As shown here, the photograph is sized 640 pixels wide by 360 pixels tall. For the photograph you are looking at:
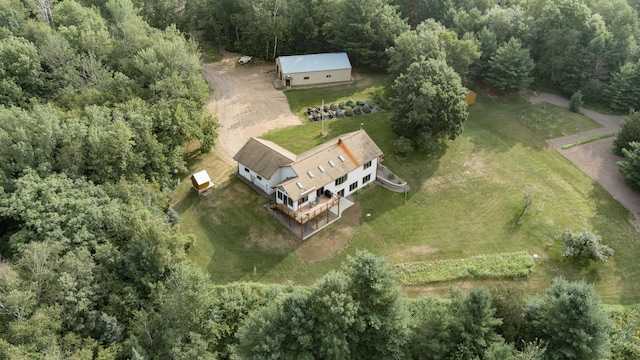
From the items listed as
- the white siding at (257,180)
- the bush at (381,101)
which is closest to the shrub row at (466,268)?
the white siding at (257,180)

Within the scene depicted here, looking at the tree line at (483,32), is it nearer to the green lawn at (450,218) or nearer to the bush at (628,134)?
the bush at (628,134)

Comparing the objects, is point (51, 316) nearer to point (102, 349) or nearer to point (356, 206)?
point (102, 349)

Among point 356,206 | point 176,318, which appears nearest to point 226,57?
point 356,206

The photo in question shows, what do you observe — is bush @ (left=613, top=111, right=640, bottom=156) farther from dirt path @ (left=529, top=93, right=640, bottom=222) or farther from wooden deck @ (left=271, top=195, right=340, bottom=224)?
wooden deck @ (left=271, top=195, right=340, bottom=224)

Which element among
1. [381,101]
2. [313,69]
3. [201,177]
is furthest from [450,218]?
[313,69]

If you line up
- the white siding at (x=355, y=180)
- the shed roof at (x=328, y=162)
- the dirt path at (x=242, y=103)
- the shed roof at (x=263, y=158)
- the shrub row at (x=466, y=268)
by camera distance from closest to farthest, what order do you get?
the shrub row at (x=466, y=268), the shed roof at (x=328, y=162), the shed roof at (x=263, y=158), the white siding at (x=355, y=180), the dirt path at (x=242, y=103)

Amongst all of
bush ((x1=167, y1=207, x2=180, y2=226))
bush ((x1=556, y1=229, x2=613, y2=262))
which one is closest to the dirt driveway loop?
bush ((x1=556, y1=229, x2=613, y2=262))

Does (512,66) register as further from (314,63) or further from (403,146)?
(314,63)
